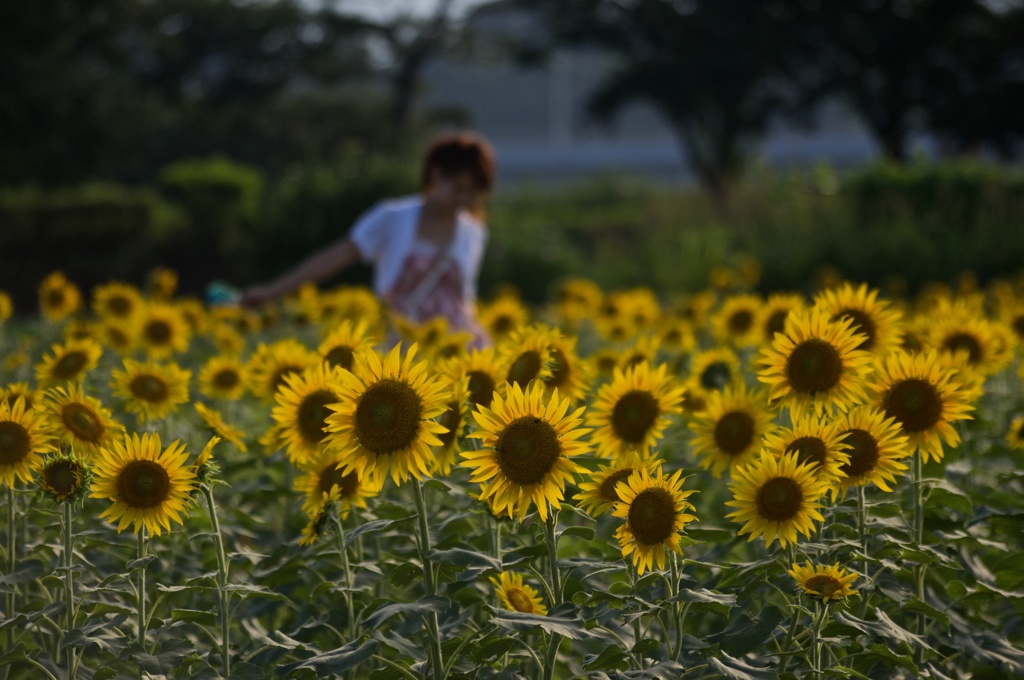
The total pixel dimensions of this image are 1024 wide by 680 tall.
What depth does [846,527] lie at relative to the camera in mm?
2932

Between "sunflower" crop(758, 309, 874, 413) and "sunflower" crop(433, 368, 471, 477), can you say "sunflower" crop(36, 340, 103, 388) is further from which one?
"sunflower" crop(758, 309, 874, 413)

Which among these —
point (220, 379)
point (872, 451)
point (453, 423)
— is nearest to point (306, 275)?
point (220, 379)

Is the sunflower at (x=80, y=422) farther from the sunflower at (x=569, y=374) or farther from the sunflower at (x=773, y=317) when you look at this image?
the sunflower at (x=773, y=317)

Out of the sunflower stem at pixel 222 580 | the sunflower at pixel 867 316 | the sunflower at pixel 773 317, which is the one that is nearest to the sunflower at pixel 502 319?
the sunflower at pixel 773 317

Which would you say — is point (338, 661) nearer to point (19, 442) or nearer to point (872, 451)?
point (19, 442)

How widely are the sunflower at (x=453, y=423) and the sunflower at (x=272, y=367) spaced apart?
1055 mm

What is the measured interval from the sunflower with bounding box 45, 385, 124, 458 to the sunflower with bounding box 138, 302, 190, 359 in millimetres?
2186

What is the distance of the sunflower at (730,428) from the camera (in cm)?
341

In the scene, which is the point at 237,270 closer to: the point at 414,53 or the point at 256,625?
the point at 256,625

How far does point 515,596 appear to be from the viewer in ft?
9.30

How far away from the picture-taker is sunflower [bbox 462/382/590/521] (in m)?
2.71

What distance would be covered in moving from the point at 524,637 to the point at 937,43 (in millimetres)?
35414

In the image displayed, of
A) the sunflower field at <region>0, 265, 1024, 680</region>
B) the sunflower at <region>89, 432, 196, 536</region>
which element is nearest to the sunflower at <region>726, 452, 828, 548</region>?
the sunflower field at <region>0, 265, 1024, 680</region>

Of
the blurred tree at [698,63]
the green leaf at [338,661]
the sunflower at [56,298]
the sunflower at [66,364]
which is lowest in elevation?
the green leaf at [338,661]
